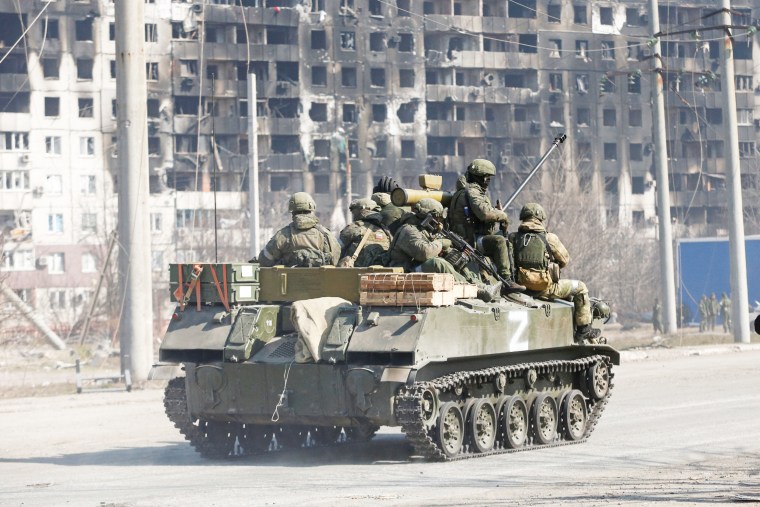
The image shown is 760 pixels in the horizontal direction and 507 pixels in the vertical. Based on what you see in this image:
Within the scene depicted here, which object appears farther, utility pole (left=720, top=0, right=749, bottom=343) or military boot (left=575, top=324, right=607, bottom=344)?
utility pole (left=720, top=0, right=749, bottom=343)

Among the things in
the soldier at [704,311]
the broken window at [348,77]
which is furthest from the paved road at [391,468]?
the broken window at [348,77]

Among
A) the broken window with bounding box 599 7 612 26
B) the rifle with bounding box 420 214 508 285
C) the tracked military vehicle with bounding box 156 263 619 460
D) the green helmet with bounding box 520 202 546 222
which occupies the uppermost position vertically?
the broken window with bounding box 599 7 612 26

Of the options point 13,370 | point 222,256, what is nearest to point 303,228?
point 13,370

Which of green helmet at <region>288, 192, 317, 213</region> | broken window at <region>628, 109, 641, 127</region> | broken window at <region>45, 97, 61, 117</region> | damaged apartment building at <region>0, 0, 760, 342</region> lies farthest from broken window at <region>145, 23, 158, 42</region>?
green helmet at <region>288, 192, 317, 213</region>

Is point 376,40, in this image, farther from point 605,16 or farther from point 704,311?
point 704,311

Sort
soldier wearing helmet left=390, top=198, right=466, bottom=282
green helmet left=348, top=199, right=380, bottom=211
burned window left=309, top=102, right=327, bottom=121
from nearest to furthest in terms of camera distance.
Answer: soldier wearing helmet left=390, top=198, right=466, bottom=282 → green helmet left=348, top=199, right=380, bottom=211 → burned window left=309, top=102, right=327, bottom=121

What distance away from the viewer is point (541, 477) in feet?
51.7

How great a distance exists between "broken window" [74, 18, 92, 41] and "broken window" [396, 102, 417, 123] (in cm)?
2006

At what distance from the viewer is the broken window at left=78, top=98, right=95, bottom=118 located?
95.8 meters

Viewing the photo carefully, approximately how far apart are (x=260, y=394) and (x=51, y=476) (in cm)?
247

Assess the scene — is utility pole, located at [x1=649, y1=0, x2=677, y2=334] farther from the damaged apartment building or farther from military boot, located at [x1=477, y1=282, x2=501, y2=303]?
the damaged apartment building

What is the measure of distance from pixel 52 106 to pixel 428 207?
80711mm

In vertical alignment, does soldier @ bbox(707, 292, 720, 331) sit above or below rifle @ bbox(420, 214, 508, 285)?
below

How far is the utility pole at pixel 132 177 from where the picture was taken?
29062 millimetres
